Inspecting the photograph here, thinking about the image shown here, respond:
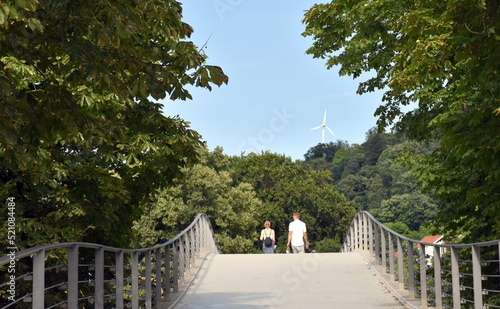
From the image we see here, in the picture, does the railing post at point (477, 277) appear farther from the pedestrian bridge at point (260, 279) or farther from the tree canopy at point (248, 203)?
the tree canopy at point (248, 203)

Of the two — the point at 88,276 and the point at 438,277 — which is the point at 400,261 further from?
the point at 88,276

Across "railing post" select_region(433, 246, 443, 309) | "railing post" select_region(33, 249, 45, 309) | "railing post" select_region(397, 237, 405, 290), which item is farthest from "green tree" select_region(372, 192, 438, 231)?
"railing post" select_region(33, 249, 45, 309)

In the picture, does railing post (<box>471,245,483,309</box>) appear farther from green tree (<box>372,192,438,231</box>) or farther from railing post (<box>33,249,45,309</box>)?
green tree (<box>372,192,438,231</box>)

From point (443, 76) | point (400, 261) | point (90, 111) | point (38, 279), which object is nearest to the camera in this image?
point (38, 279)

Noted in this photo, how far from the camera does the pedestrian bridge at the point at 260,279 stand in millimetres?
8344

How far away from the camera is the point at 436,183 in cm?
1410

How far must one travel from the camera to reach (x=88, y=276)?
1149 cm

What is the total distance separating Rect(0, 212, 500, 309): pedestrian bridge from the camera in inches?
328

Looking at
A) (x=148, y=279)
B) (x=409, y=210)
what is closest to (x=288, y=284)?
(x=148, y=279)

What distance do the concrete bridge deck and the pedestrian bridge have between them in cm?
2

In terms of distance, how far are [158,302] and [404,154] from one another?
790cm

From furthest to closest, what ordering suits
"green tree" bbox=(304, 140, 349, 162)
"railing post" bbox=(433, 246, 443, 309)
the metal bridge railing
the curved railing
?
"green tree" bbox=(304, 140, 349, 162)
"railing post" bbox=(433, 246, 443, 309)
the metal bridge railing
the curved railing

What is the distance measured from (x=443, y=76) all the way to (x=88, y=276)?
5951 mm

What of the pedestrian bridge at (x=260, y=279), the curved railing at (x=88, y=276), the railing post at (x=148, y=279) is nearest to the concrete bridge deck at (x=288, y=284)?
the pedestrian bridge at (x=260, y=279)
